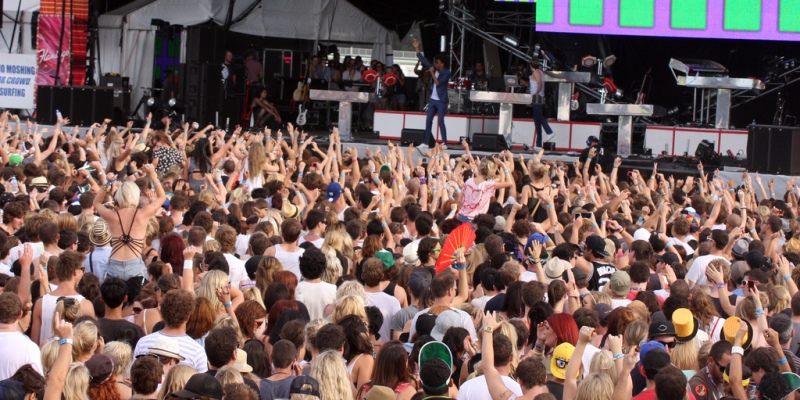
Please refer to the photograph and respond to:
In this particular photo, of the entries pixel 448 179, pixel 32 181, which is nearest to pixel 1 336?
pixel 32 181

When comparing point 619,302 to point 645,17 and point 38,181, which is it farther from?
point 645,17

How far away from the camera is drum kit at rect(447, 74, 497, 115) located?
18.9m

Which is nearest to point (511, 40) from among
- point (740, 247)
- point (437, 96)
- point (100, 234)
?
point (437, 96)

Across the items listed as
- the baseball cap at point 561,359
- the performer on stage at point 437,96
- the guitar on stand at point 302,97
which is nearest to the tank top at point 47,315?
the baseball cap at point 561,359

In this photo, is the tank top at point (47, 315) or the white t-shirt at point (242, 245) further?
the white t-shirt at point (242, 245)

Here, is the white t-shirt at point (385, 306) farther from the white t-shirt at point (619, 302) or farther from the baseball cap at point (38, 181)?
the baseball cap at point (38, 181)

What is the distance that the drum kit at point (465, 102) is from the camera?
746 inches

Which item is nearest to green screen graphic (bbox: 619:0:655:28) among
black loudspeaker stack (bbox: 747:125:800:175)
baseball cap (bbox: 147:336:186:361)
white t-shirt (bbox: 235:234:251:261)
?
black loudspeaker stack (bbox: 747:125:800:175)

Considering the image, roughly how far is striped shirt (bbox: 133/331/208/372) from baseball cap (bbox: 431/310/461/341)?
1.16 m

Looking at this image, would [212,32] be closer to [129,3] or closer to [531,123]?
[129,3]

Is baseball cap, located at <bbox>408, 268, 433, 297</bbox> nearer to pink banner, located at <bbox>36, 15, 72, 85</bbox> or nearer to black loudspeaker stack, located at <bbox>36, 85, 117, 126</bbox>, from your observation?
black loudspeaker stack, located at <bbox>36, 85, 117, 126</bbox>

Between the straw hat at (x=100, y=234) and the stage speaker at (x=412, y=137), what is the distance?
35.5ft

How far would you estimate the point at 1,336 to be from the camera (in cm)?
491

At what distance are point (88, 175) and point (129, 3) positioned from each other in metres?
12.8
